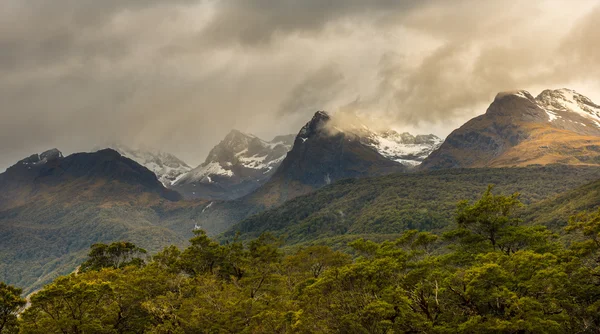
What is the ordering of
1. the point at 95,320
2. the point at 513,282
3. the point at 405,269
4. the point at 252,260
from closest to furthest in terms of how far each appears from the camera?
the point at 513,282
the point at 95,320
the point at 405,269
the point at 252,260

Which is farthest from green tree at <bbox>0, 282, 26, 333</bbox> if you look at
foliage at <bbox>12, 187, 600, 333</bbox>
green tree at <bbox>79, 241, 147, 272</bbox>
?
green tree at <bbox>79, 241, 147, 272</bbox>

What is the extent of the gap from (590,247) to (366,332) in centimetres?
2734

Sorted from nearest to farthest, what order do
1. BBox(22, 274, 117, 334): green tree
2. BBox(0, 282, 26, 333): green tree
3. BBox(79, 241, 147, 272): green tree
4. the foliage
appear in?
the foliage < BBox(22, 274, 117, 334): green tree < BBox(0, 282, 26, 333): green tree < BBox(79, 241, 147, 272): green tree

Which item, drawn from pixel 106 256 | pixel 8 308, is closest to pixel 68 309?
pixel 8 308

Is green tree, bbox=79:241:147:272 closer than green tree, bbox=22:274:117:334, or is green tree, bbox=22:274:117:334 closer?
green tree, bbox=22:274:117:334

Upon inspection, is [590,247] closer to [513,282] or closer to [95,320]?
[513,282]

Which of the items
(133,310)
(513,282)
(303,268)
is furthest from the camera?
(303,268)

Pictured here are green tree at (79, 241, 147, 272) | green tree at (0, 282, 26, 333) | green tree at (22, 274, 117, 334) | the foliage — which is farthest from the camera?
green tree at (79, 241, 147, 272)

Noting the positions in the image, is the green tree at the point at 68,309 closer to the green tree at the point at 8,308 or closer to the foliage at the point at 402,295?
the foliage at the point at 402,295

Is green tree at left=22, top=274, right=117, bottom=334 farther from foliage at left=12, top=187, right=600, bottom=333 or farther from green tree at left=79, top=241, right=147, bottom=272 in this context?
green tree at left=79, top=241, right=147, bottom=272

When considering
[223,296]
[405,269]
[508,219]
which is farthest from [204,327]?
[508,219]

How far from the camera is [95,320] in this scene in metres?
56.9

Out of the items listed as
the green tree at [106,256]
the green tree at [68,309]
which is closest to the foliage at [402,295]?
the green tree at [68,309]

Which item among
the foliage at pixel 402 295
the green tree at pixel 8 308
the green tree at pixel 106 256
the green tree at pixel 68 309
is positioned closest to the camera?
the foliage at pixel 402 295
